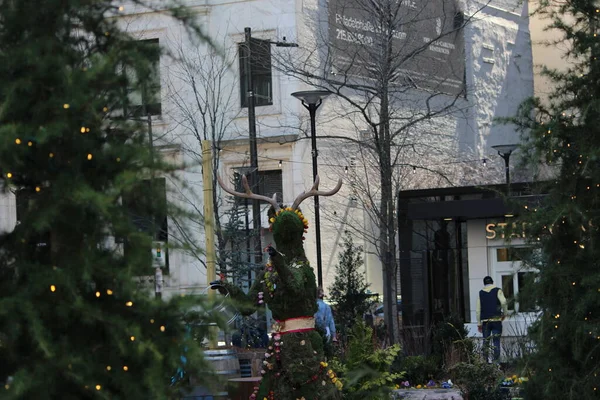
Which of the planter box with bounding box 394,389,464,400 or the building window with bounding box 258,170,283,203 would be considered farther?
the building window with bounding box 258,170,283,203

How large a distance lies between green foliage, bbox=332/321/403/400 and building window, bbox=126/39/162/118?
675cm

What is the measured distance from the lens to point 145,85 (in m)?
5.61

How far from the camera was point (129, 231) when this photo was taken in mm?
5199

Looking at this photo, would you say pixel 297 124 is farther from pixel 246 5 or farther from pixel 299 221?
pixel 299 221

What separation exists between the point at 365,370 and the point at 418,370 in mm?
5072

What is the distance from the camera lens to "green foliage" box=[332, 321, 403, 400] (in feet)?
40.3

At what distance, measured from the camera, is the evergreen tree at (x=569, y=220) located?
31.3ft

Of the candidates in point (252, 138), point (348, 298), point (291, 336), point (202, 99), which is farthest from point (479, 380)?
point (202, 99)

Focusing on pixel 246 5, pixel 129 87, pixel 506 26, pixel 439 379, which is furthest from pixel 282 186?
pixel 129 87

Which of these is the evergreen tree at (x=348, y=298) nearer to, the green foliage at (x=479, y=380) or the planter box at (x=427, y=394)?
the planter box at (x=427, y=394)

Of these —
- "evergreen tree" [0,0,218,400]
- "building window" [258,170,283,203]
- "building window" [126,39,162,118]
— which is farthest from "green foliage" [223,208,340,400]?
"building window" [258,170,283,203]

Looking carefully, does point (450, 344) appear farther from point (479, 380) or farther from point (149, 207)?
point (149, 207)

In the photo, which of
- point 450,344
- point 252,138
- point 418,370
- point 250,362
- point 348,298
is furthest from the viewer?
point 252,138

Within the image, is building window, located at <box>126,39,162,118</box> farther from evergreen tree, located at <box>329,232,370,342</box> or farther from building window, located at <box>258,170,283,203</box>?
building window, located at <box>258,170,283,203</box>
